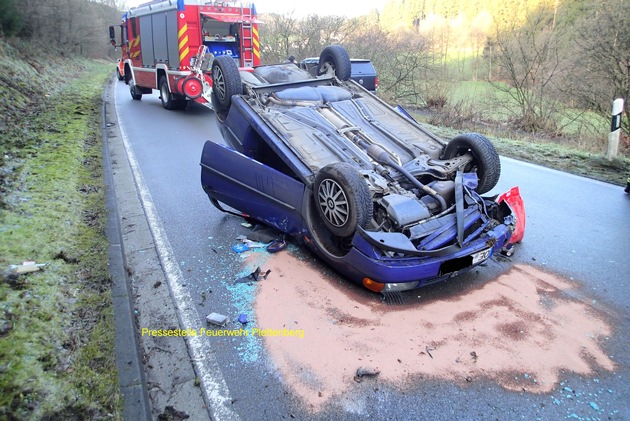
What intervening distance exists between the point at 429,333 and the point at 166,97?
13.1m

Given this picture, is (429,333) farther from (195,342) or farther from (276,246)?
(276,246)

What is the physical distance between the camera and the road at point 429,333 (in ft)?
8.98

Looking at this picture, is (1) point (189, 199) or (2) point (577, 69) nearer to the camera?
(1) point (189, 199)

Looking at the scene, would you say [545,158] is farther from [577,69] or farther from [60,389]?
[60,389]

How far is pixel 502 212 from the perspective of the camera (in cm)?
452

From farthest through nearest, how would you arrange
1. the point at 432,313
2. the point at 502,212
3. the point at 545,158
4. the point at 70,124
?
the point at 70,124 → the point at 545,158 → the point at 502,212 → the point at 432,313

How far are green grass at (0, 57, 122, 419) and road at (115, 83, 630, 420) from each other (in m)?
0.67

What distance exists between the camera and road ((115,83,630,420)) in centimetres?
274

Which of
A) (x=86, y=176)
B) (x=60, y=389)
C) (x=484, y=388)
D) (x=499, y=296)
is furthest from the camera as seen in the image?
(x=86, y=176)


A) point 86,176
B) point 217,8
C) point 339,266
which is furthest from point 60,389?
point 217,8

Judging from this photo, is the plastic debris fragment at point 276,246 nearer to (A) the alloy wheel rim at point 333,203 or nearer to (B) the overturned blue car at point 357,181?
(B) the overturned blue car at point 357,181

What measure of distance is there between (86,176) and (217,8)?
8390 millimetres

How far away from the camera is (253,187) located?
15.6ft

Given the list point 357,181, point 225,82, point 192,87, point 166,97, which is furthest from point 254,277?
point 166,97
